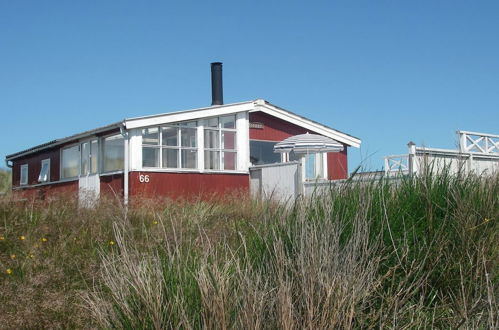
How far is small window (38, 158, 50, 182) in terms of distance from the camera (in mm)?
24125

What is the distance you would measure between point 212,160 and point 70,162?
5876mm

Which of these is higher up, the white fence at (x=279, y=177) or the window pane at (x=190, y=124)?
the window pane at (x=190, y=124)

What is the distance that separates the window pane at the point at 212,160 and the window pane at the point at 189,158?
389 millimetres

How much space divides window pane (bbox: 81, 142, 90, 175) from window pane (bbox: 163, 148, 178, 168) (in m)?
3.51

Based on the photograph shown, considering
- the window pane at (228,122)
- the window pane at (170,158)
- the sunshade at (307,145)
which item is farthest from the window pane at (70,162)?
the sunshade at (307,145)

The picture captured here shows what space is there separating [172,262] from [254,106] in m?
16.4

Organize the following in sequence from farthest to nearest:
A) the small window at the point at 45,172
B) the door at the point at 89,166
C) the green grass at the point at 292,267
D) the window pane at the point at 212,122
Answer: the small window at the point at 45,172
the door at the point at 89,166
the window pane at the point at 212,122
the green grass at the point at 292,267

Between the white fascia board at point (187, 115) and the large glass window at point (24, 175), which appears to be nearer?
the white fascia board at point (187, 115)

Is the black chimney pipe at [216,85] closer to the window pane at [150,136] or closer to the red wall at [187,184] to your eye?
the red wall at [187,184]

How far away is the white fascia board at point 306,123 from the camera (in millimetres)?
21819

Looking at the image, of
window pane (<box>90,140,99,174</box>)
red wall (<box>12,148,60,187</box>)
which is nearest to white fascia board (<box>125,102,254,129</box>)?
window pane (<box>90,140,99,174</box>)

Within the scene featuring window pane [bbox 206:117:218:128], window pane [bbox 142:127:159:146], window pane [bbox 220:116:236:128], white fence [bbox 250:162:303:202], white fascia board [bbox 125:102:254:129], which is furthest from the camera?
window pane [bbox 220:116:236:128]

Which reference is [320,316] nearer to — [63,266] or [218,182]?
[63,266]

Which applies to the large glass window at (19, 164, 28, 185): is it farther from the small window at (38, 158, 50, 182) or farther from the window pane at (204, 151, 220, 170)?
the window pane at (204, 151, 220, 170)
